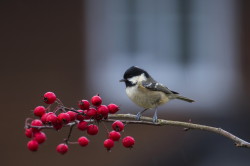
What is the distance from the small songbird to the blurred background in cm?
321

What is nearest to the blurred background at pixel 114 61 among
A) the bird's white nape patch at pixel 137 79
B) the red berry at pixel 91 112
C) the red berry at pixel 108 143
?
the bird's white nape patch at pixel 137 79

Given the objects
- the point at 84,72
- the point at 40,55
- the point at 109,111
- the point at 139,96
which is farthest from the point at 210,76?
the point at 109,111

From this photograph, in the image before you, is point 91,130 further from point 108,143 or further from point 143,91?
point 143,91

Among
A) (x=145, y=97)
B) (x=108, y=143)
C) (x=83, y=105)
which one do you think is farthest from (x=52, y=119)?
(x=145, y=97)

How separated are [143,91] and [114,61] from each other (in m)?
3.67

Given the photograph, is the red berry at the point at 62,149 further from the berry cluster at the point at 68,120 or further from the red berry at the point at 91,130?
the red berry at the point at 91,130

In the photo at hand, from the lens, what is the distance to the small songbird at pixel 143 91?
10.9 ft

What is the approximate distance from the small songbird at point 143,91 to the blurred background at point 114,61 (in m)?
3.21

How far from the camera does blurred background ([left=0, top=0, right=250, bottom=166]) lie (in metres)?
6.89

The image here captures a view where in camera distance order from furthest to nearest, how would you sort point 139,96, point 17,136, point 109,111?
point 17,136 < point 139,96 < point 109,111

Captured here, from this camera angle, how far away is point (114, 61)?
6.99m

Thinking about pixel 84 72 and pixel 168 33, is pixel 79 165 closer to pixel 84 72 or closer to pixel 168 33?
pixel 84 72

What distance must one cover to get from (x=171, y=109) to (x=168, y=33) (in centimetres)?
101

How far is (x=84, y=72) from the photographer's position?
23.1 ft
